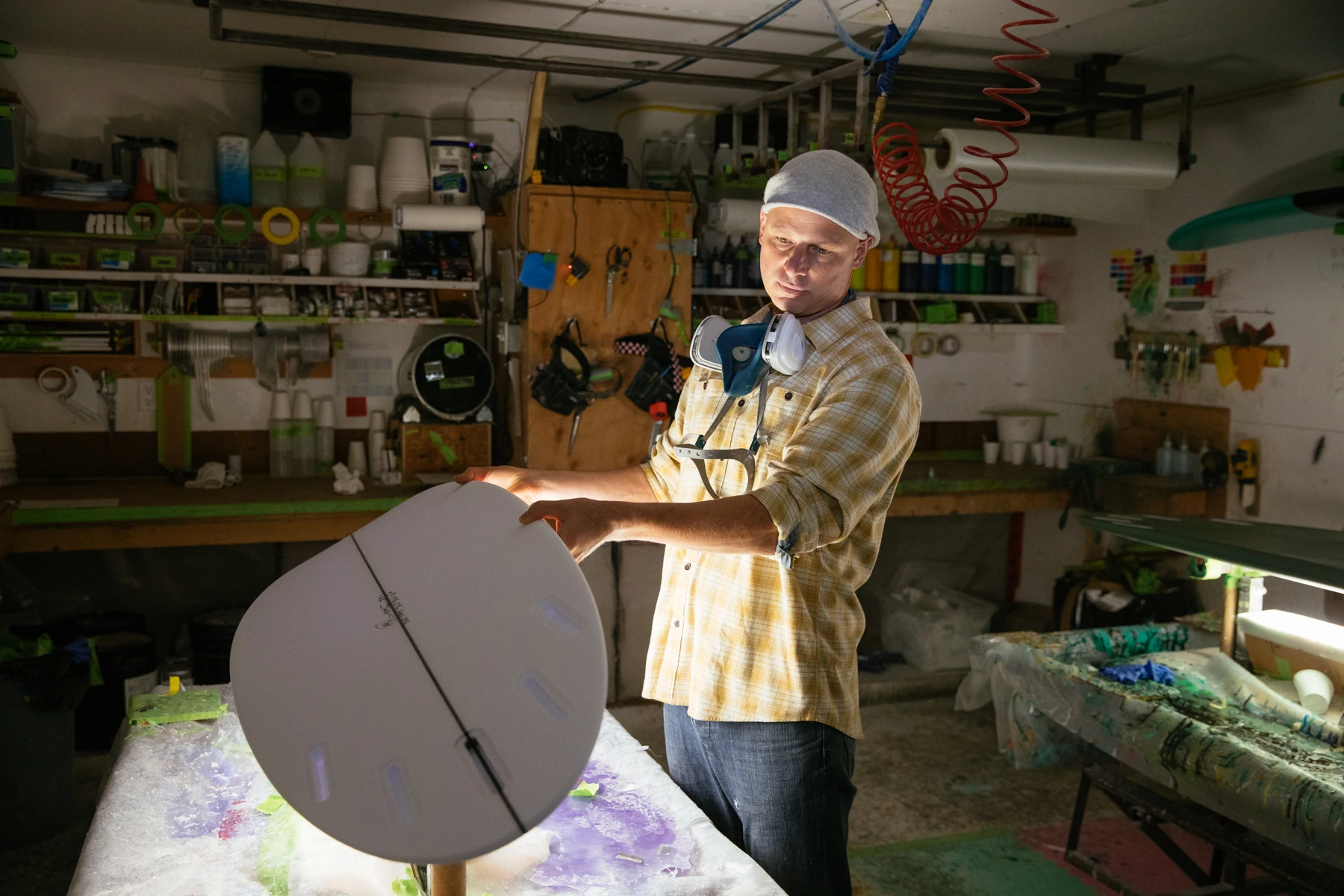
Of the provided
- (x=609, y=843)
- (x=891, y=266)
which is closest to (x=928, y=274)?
(x=891, y=266)

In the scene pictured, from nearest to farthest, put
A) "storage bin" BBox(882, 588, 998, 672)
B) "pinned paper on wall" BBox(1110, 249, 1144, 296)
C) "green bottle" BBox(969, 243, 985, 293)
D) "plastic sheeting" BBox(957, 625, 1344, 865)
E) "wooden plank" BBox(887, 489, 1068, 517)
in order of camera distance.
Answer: "plastic sheeting" BBox(957, 625, 1344, 865)
"wooden plank" BBox(887, 489, 1068, 517)
"storage bin" BBox(882, 588, 998, 672)
"pinned paper on wall" BBox(1110, 249, 1144, 296)
"green bottle" BBox(969, 243, 985, 293)

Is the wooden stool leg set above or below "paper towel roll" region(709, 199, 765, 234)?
below

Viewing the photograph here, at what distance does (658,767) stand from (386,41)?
3337 millimetres

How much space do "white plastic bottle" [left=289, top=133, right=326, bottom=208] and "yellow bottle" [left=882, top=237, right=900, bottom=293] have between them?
9.11 ft

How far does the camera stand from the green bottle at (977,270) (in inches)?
225

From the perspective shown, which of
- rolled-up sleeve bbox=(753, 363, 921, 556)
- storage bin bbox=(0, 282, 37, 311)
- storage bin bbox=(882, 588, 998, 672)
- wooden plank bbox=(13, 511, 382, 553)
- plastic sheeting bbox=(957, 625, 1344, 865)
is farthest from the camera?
storage bin bbox=(882, 588, 998, 672)

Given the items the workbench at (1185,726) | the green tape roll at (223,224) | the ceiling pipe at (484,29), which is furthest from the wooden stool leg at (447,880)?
the green tape roll at (223,224)

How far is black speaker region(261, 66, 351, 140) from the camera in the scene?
4672 mm

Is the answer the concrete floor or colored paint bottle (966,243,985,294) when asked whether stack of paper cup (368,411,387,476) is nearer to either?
the concrete floor

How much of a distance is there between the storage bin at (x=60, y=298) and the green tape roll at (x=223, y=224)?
24.8 inches

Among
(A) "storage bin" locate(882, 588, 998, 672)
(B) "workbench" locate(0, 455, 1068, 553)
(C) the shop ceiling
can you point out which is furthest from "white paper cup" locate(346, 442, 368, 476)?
(A) "storage bin" locate(882, 588, 998, 672)

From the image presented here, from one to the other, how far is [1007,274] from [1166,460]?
53.6 inches

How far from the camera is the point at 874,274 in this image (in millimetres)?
5492

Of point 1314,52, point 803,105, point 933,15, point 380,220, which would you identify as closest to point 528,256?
point 380,220
